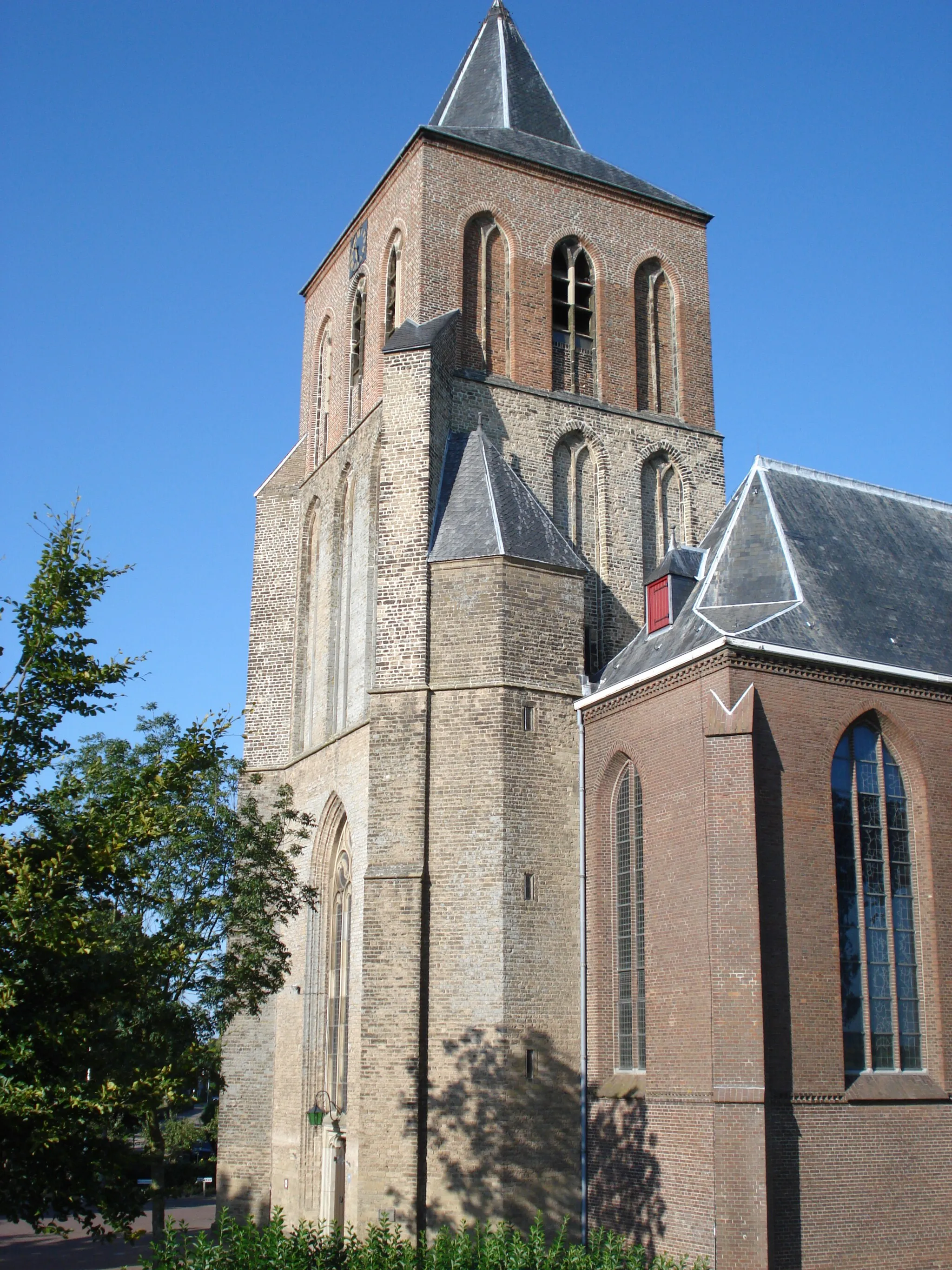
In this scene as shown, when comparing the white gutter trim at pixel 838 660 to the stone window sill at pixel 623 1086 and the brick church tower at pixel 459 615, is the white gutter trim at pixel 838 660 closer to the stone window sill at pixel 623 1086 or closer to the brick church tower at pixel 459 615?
the brick church tower at pixel 459 615

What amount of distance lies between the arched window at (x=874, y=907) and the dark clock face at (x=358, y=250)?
48.7 feet

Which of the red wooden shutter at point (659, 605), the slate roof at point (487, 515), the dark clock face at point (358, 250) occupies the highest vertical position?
the dark clock face at point (358, 250)

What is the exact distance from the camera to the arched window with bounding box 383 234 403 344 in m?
24.5

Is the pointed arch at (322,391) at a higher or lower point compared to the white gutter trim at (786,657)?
higher

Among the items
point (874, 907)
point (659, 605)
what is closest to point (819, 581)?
point (659, 605)

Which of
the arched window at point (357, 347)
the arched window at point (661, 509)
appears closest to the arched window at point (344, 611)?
the arched window at point (357, 347)

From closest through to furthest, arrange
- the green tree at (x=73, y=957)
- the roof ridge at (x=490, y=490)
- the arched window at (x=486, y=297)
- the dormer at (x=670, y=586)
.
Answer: the green tree at (x=73, y=957) < the dormer at (x=670, y=586) < the roof ridge at (x=490, y=490) < the arched window at (x=486, y=297)

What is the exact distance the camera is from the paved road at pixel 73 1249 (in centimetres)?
2308

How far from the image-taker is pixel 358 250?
26.8 m

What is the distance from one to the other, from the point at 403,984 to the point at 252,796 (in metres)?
7.52

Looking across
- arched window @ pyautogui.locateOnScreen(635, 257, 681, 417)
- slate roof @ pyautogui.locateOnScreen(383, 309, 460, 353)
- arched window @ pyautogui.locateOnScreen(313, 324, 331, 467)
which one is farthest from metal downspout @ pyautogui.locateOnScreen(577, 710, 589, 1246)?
arched window @ pyautogui.locateOnScreen(313, 324, 331, 467)

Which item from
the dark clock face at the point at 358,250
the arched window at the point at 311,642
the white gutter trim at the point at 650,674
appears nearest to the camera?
the white gutter trim at the point at 650,674

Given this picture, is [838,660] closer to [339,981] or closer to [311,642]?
[339,981]

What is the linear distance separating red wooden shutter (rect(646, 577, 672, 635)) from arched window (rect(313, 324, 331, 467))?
871 cm
